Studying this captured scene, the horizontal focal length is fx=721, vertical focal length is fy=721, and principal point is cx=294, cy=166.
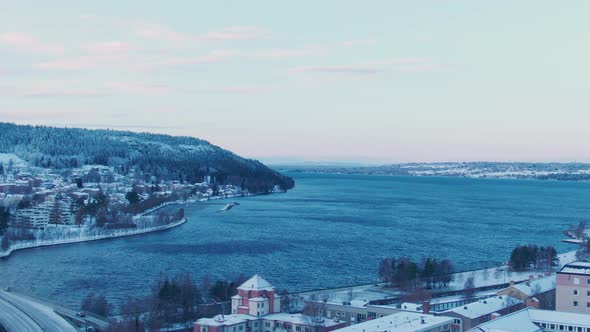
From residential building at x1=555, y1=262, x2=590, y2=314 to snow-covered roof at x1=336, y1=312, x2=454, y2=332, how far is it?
200 centimetres

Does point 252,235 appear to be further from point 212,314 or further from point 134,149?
point 134,149

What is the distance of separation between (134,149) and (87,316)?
150 ft

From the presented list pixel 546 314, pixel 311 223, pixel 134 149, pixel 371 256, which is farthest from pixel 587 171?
pixel 546 314

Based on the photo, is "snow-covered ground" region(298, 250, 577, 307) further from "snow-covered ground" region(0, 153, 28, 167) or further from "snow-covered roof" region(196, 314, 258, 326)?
"snow-covered ground" region(0, 153, 28, 167)

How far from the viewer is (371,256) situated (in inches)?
612

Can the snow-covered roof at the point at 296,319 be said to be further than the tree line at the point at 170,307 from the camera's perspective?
No

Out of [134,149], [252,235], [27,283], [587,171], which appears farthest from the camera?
[587,171]

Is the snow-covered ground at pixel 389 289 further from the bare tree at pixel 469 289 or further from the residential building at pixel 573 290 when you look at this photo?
the residential building at pixel 573 290

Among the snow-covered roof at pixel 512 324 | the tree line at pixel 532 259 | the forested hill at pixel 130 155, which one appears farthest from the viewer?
the forested hill at pixel 130 155

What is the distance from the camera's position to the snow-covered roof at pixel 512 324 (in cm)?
698

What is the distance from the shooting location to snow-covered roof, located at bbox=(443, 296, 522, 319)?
8.04 m

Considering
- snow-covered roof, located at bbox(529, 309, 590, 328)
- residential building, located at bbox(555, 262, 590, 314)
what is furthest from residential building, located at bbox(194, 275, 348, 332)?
residential building, located at bbox(555, 262, 590, 314)

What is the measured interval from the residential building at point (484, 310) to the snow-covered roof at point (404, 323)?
20cm

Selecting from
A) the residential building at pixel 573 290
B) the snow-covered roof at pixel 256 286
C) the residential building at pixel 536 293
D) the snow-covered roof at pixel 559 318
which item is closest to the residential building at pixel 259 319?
the snow-covered roof at pixel 256 286
